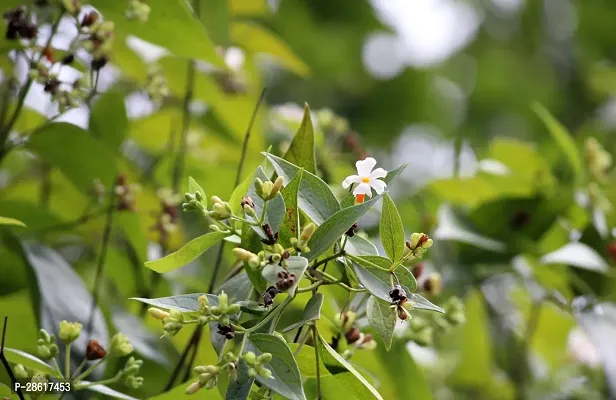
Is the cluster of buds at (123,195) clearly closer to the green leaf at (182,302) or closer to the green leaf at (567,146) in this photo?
the green leaf at (182,302)

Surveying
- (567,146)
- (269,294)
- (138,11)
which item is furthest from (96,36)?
(567,146)

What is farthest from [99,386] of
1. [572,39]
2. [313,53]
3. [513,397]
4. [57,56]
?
[572,39]

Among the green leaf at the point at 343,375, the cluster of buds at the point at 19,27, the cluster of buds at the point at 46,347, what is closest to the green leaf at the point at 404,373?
the green leaf at the point at 343,375

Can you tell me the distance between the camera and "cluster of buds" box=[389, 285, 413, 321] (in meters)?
0.47

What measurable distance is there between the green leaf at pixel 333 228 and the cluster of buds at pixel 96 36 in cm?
34

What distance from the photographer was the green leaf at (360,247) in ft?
1.68

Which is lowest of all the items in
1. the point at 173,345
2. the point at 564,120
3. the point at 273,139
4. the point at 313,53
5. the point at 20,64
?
the point at 564,120

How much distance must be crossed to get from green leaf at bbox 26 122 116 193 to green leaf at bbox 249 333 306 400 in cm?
41

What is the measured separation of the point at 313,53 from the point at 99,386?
1.57 metres

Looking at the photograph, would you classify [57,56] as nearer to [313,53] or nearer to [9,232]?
[9,232]

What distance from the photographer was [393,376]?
2.51 feet

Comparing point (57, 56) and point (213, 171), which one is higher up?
point (57, 56)

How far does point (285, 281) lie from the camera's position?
1.44ft

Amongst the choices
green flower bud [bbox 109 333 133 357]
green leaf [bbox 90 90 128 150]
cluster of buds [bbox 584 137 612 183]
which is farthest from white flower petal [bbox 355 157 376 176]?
cluster of buds [bbox 584 137 612 183]
